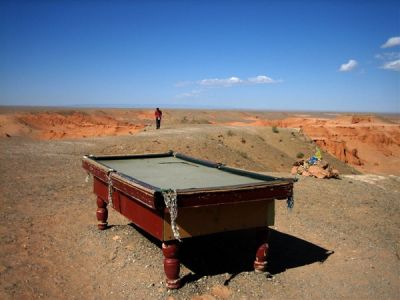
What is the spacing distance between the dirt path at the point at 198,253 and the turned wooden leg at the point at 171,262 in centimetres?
14

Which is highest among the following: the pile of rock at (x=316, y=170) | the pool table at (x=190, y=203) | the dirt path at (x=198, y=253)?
the pool table at (x=190, y=203)

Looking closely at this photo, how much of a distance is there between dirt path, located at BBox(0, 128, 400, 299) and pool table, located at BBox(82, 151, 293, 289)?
0.49 m

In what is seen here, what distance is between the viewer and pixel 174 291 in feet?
14.7

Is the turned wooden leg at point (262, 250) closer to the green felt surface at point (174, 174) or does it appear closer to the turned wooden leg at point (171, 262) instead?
the green felt surface at point (174, 174)

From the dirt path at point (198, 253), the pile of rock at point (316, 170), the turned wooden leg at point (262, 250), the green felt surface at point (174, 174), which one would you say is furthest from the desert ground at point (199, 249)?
the green felt surface at point (174, 174)

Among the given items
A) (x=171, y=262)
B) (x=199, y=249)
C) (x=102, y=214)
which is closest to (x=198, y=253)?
(x=199, y=249)

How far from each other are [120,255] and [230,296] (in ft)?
6.03

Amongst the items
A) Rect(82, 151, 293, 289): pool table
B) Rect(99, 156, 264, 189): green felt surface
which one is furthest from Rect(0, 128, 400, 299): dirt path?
Rect(99, 156, 264, 189): green felt surface

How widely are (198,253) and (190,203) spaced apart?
1.85 metres

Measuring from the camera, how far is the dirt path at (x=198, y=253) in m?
4.72

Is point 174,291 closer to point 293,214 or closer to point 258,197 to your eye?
point 258,197

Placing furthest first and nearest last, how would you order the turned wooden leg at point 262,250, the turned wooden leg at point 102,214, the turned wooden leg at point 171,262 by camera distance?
the turned wooden leg at point 102,214 < the turned wooden leg at point 262,250 < the turned wooden leg at point 171,262

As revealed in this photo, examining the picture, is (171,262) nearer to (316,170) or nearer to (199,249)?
(199,249)

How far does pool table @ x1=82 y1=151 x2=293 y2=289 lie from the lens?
4176 mm
